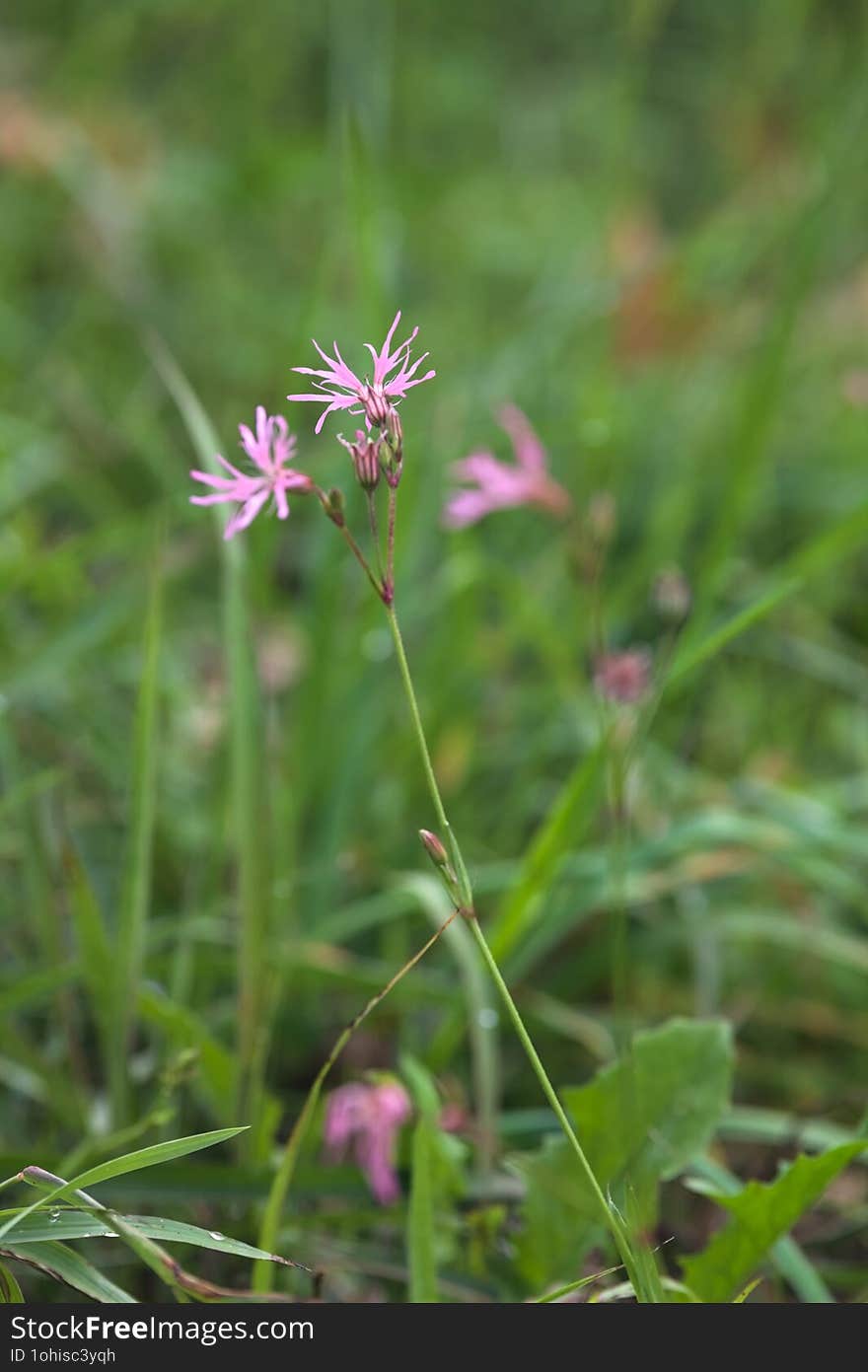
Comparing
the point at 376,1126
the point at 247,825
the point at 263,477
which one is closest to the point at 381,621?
the point at 247,825

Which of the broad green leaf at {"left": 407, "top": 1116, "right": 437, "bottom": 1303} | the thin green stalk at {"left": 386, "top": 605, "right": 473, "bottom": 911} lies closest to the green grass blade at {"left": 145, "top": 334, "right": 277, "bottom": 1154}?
the broad green leaf at {"left": 407, "top": 1116, "right": 437, "bottom": 1303}

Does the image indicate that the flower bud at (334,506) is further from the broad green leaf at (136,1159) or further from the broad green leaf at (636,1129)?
the broad green leaf at (636,1129)

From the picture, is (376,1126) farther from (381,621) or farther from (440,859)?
(381,621)

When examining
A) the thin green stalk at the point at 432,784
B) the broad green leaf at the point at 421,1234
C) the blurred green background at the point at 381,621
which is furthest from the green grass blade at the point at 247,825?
the thin green stalk at the point at 432,784

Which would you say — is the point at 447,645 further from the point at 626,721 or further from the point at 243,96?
the point at 243,96

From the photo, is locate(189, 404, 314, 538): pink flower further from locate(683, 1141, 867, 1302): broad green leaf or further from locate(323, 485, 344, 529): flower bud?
locate(683, 1141, 867, 1302): broad green leaf
